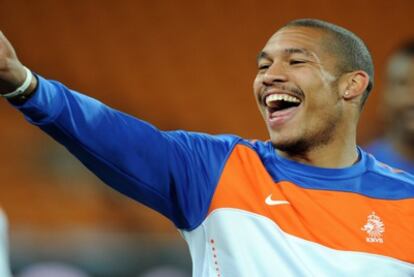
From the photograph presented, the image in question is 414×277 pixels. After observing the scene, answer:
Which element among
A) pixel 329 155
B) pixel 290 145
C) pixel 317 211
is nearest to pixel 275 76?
pixel 290 145

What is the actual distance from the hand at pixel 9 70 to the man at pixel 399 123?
2.32m

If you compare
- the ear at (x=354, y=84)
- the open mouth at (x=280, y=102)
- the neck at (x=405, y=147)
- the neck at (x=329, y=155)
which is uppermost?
the ear at (x=354, y=84)

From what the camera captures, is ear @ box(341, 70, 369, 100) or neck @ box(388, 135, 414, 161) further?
neck @ box(388, 135, 414, 161)

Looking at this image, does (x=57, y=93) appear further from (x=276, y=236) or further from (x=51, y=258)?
(x=51, y=258)

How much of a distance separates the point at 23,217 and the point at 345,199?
4781mm

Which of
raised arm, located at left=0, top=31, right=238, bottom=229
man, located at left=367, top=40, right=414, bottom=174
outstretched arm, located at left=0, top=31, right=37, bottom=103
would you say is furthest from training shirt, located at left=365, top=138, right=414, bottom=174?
outstretched arm, located at left=0, top=31, right=37, bottom=103

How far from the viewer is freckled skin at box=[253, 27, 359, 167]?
10.6 ft

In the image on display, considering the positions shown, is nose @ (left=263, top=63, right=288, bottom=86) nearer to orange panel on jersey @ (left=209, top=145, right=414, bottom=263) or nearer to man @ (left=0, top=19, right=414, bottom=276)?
man @ (left=0, top=19, right=414, bottom=276)

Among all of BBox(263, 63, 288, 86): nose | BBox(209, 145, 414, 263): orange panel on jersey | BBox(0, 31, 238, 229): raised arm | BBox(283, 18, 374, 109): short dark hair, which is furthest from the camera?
BBox(283, 18, 374, 109): short dark hair

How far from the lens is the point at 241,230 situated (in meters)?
3.00

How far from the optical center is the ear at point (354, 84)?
A: 338 cm

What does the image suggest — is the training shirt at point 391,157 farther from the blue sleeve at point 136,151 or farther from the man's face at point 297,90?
the blue sleeve at point 136,151

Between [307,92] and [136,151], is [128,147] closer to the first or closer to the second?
[136,151]

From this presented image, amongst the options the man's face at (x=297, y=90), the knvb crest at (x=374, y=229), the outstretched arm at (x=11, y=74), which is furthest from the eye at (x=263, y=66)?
the outstretched arm at (x=11, y=74)
